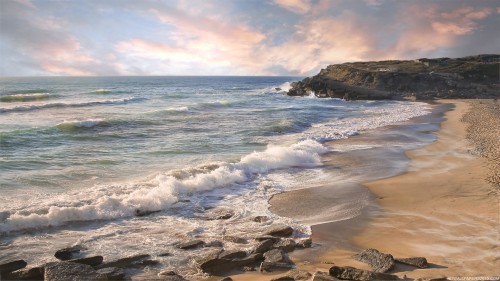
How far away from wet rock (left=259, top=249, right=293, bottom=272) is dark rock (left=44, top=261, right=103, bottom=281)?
3036 mm

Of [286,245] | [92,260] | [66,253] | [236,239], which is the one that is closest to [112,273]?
[92,260]

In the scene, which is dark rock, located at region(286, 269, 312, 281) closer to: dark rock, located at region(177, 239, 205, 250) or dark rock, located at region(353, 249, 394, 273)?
dark rock, located at region(353, 249, 394, 273)

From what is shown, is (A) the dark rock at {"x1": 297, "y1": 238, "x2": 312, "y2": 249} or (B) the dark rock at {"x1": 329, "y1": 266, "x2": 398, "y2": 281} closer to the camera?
(B) the dark rock at {"x1": 329, "y1": 266, "x2": 398, "y2": 281}

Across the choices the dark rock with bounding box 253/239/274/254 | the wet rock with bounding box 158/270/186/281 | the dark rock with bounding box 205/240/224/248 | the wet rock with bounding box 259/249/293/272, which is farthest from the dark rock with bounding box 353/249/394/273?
the wet rock with bounding box 158/270/186/281

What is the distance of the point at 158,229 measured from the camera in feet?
31.5

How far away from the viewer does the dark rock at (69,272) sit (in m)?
6.52

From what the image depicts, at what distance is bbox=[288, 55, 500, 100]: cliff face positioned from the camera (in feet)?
201

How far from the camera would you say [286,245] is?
830 centimetres

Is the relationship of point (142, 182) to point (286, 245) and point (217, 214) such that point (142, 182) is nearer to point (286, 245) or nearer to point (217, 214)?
point (217, 214)

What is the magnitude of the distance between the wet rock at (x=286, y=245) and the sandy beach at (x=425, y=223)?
0.23 metres

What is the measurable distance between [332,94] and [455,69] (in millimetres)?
31150

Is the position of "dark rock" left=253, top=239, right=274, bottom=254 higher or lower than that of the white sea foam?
lower

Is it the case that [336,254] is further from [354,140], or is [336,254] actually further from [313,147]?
[354,140]

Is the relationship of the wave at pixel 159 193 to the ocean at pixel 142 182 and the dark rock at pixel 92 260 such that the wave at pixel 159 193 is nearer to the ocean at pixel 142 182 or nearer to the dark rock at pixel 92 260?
the ocean at pixel 142 182
